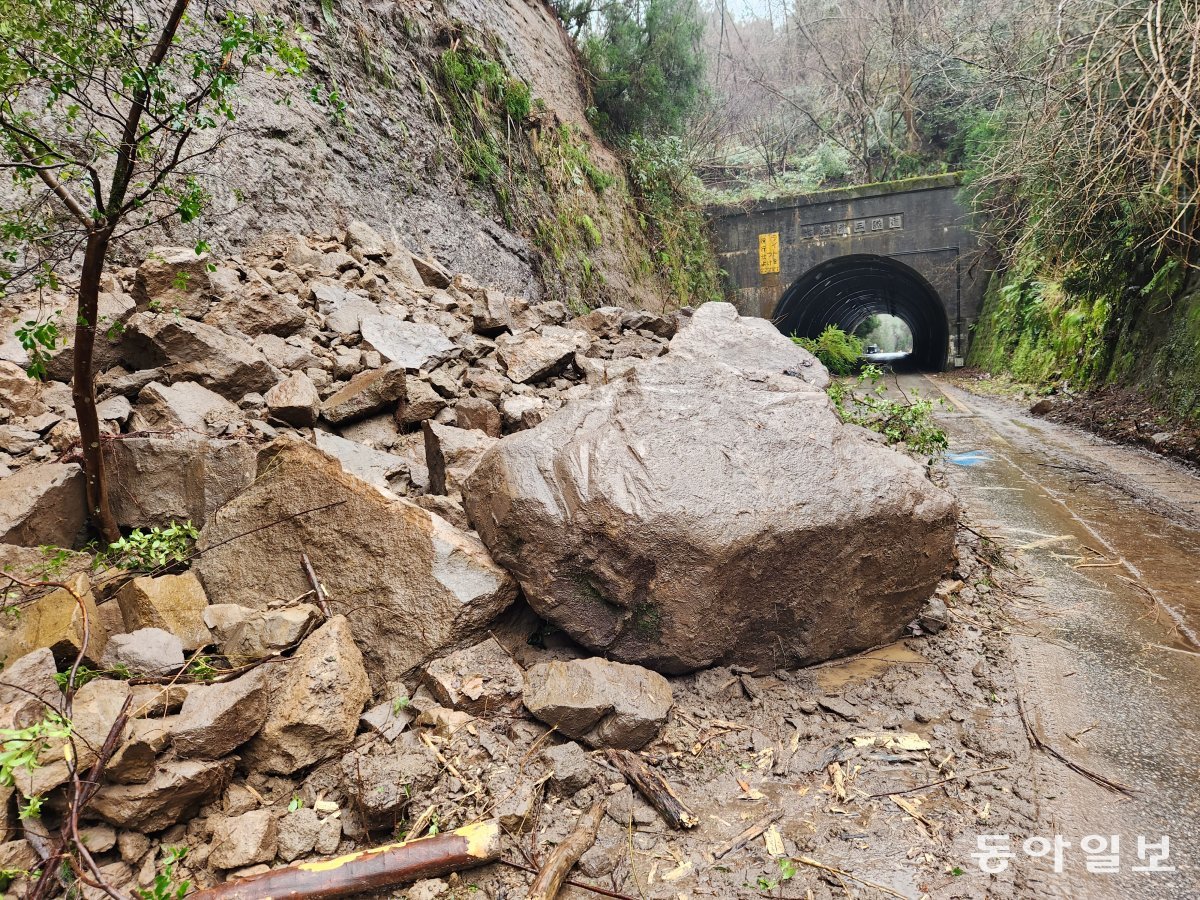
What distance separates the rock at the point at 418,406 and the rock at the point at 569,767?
2298mm

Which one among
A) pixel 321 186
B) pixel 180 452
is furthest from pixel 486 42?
pixel 180 452

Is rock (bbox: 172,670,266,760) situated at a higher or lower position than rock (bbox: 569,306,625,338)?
lower

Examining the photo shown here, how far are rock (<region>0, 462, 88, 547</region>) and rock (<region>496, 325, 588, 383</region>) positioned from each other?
272cm

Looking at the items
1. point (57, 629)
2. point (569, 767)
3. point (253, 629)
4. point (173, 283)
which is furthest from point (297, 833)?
point (173, 283)

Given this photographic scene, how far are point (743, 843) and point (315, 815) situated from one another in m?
1.35

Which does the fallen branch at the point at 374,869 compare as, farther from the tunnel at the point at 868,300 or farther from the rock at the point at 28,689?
the tunnel at the point at 868,300

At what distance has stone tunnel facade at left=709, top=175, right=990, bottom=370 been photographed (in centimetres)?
1609

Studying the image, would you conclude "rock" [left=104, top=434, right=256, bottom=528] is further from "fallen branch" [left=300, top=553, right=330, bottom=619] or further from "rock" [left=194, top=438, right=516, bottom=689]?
"fallen branch" [left=300, top=553, right=330, bottom=619]

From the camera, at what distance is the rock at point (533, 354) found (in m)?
4.96

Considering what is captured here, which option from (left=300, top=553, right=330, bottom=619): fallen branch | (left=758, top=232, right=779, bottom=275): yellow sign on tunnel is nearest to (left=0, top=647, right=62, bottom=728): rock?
(left=300, top=553, right=330, bottom=619): fallen branch

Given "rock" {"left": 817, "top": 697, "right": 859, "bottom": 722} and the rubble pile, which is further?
"rock" {"left": 817, "top": 697, "right": 859, "bottom": 722}

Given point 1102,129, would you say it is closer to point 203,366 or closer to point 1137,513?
point 1137,513

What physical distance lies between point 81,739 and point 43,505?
128 centimetres

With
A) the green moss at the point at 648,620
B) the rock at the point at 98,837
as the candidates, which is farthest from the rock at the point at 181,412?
the green moss at the point at 648,620
